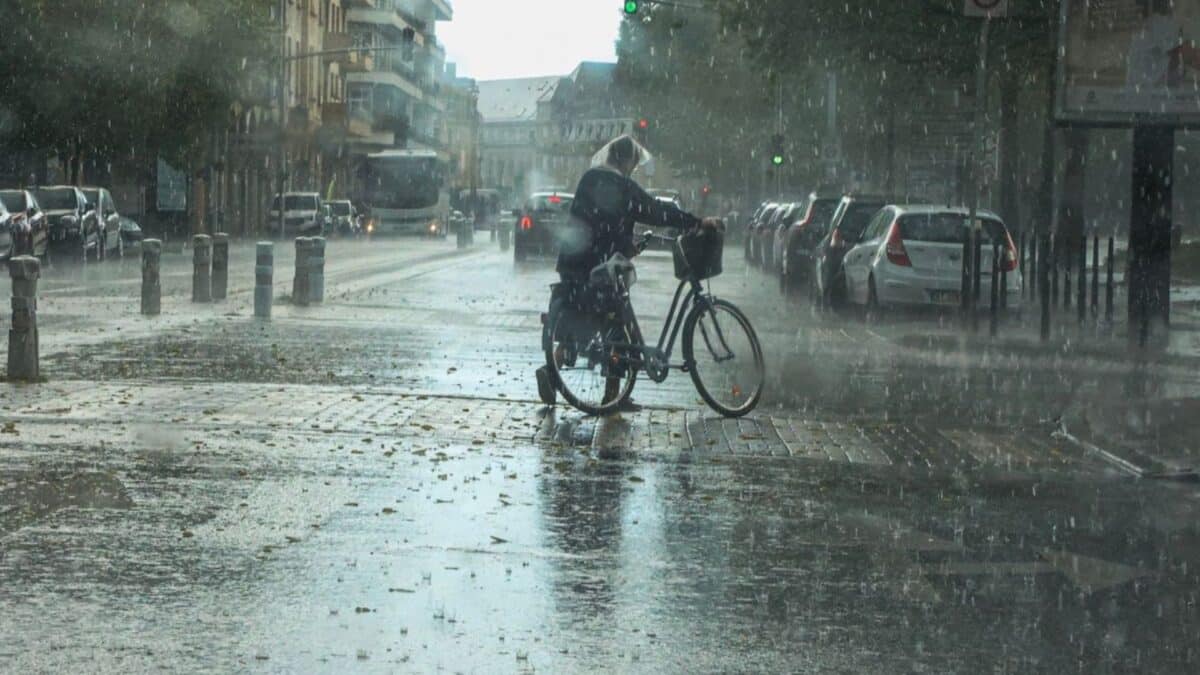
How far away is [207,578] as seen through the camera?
23.9ft

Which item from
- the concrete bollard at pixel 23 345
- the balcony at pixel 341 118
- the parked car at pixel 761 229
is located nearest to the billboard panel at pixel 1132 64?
the concrete bollard at pixel 23 345

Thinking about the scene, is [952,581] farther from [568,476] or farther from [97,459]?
[97,459]

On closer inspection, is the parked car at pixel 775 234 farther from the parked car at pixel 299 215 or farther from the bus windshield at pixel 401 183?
the bus windshield at pixel 401 183

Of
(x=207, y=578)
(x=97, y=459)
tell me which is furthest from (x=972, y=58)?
(x=207, y=578)

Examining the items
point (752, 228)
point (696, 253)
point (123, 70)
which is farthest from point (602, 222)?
point (123, 70)

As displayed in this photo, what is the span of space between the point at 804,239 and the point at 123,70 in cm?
3232

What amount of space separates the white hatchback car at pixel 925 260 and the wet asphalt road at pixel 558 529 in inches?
353

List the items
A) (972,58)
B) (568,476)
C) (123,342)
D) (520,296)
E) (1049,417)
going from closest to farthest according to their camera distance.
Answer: (568,476)
(1049,417)
(123,342)
(520,296)
(972,58)

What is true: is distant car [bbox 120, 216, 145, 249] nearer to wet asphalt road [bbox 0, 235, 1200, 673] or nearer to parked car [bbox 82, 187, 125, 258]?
parked car [bbox 82, 187, 125, 258]

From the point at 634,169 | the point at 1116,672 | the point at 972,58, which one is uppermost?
the point at 972,58

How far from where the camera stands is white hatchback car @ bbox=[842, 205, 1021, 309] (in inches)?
1017

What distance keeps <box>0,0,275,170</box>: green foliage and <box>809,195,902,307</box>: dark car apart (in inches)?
1316

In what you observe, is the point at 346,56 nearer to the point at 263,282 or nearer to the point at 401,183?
the point at 401,183

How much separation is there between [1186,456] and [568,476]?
3500 mm
